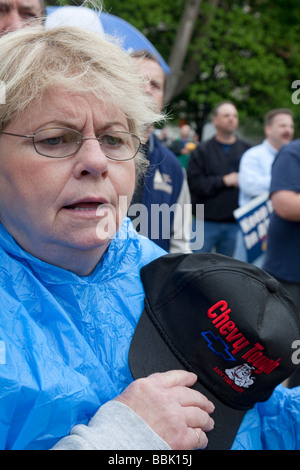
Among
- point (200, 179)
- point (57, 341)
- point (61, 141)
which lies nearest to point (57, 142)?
point (61, 141)

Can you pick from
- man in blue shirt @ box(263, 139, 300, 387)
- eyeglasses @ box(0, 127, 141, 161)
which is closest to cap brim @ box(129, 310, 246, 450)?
eyeglasses @ box(0, 127, 141, 161)

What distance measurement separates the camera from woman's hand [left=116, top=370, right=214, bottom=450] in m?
1.11

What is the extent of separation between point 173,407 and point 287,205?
224 cm

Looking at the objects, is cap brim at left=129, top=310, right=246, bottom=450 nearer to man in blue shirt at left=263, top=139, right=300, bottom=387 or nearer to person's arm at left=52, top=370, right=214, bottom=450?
person's arm at left=52, top=370, right=214, bottom=450

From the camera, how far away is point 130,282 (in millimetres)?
1408

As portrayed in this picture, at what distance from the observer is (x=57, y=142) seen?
116 centimetres

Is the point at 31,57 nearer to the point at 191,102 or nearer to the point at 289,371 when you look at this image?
the point at 289,371

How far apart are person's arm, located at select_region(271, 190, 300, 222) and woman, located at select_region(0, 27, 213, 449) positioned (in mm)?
2053

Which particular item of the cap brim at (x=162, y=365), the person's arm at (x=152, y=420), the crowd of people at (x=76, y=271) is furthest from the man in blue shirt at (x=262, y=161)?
the person's arm at (x=152, y=420)

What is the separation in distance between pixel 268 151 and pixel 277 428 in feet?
13.8

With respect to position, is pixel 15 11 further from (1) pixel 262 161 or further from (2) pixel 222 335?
(1) pixel 262 161

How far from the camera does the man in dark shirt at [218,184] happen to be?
5.41 meters

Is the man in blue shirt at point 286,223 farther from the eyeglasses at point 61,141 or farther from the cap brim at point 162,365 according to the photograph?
the eyeglasses at point 61,141
